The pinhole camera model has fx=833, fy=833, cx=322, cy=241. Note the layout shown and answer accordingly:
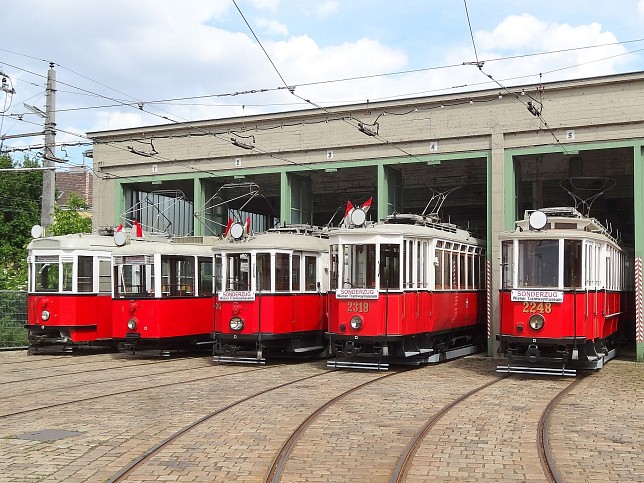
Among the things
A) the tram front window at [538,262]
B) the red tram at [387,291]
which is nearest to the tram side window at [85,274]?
the red tram at [387,291]

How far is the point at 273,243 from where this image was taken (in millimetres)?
16562

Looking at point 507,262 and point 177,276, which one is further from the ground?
point 507,262

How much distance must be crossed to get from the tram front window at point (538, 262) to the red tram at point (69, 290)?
9.46 m

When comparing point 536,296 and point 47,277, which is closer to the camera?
point 536,296

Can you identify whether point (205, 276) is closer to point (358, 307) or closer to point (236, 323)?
point (236, 323)

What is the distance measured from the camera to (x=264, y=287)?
16484mm

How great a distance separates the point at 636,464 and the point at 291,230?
11.4 meters

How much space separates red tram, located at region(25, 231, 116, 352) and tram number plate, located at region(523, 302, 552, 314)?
961 cm

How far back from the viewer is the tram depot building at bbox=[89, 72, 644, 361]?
18.8 metres

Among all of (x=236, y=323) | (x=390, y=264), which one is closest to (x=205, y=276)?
(x=236, y=323)

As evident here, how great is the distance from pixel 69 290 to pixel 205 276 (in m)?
3.13

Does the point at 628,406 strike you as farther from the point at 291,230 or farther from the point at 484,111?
the point at 484,111

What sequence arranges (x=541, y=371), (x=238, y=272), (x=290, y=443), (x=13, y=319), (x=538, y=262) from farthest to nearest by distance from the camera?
(x=13, y=319), (x=238, y=272), (x=541, y=371), (x=538, y=262), (x=290, y=443)

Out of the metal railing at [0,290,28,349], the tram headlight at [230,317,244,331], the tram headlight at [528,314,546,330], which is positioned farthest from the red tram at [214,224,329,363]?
the metal railing at [0,290,28,349]
